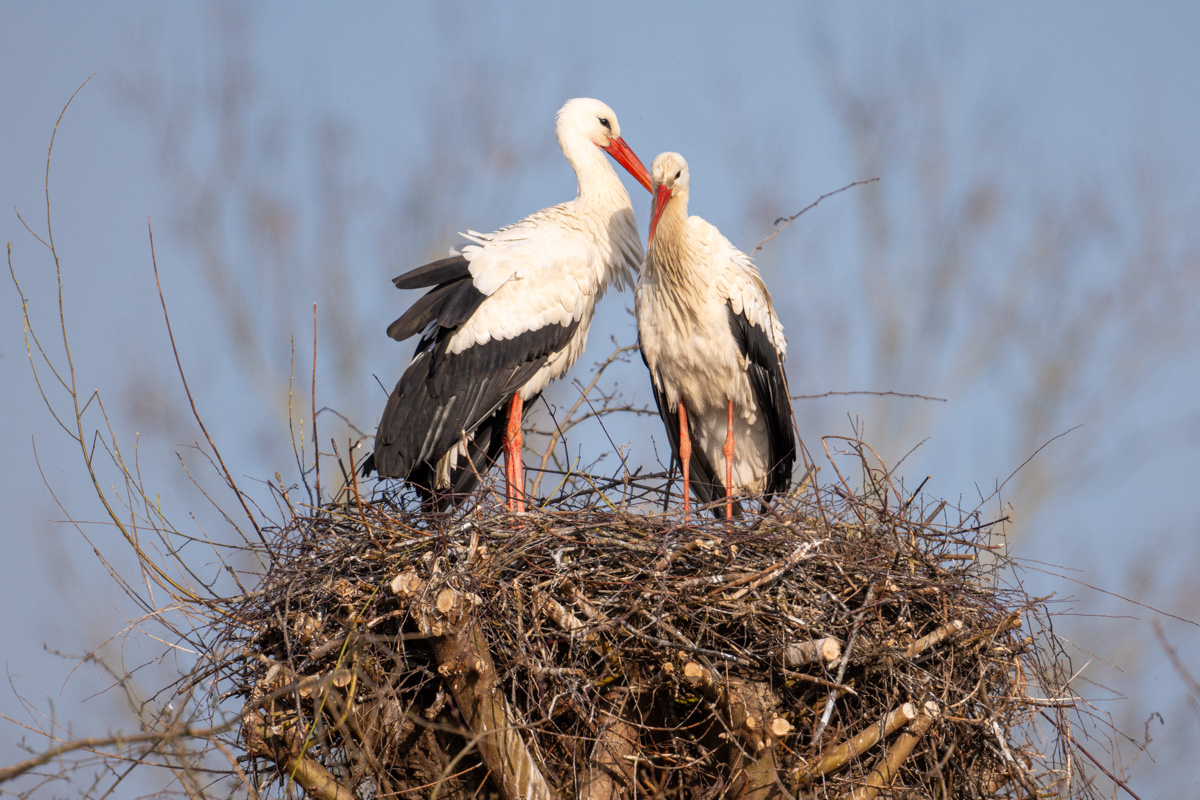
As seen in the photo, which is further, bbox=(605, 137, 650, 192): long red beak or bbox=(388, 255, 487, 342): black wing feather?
bbox=(605, 137, 650, 192): long red beak

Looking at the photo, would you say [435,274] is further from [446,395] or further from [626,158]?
[626,158]

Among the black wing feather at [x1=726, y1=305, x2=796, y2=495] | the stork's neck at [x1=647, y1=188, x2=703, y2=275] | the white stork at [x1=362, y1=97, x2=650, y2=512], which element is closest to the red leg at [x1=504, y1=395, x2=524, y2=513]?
the white stork at [x1=362, y1=97, x2=650, y2=512]

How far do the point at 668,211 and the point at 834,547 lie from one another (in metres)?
Answer: 1.98

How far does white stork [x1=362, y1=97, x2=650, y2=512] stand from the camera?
5137 millimetres

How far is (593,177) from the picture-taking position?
19.6ft

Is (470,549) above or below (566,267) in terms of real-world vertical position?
below

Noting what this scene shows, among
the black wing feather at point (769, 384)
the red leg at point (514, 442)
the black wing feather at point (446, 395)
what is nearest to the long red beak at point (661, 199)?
the black wing feather at point (769, 384)

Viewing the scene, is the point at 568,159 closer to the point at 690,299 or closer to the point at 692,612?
the point at 690,299

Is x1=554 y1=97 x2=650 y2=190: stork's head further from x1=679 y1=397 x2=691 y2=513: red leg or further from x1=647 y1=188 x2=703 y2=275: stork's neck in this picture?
x1=679 y1=397 x2=691 y2=513: red leg

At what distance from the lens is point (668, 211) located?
5035mm

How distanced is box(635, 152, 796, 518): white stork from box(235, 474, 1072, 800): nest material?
1.49 meters

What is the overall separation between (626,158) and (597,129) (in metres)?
0.22

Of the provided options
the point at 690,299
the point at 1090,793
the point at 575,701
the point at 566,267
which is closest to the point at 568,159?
the point at 566,267

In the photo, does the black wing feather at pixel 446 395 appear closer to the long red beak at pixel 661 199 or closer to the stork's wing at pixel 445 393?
the stork's wing at pixel 445 393
